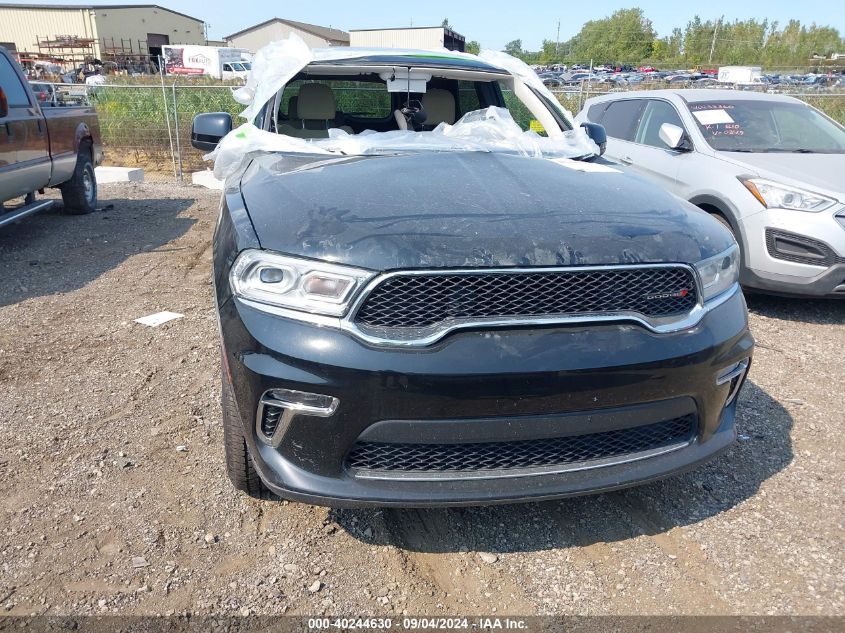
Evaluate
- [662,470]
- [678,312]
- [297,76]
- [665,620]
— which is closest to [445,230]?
[678,312]

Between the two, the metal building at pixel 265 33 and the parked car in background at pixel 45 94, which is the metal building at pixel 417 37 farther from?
the metal building at pixel 265 33

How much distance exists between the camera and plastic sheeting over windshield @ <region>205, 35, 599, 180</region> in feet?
10.5

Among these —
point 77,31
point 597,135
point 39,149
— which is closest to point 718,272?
point 597,135

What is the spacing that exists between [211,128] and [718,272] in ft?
9.12

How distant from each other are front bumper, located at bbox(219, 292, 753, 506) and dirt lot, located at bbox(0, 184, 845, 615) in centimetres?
39

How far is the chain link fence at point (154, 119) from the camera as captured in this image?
1206cm

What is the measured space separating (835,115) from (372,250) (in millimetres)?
15625

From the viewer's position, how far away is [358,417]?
186 centimetres

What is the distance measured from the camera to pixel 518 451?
204 cm

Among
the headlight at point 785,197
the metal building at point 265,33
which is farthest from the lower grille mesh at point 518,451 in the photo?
the metal building at point 265,33

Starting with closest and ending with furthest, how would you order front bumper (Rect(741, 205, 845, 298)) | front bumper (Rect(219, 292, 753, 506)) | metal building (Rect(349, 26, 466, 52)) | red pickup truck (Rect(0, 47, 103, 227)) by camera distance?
front bumper (Rect(219, 292, 753, 506)) → front bumper (Rect(741, 205, 845, 298)) → red pickup truck (Rect(0, 47, 103, 227)) → metal building (Rect(349, 26, 466, 52))

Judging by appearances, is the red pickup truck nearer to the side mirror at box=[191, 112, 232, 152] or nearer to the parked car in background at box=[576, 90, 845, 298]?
the side mirror at box=[191, 112, 232, 152]

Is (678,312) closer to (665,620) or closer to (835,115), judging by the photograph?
(665,620)

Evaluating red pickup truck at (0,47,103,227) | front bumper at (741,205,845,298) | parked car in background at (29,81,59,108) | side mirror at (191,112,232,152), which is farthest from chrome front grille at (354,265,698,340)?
parked car in background at (29,81,59,108)
